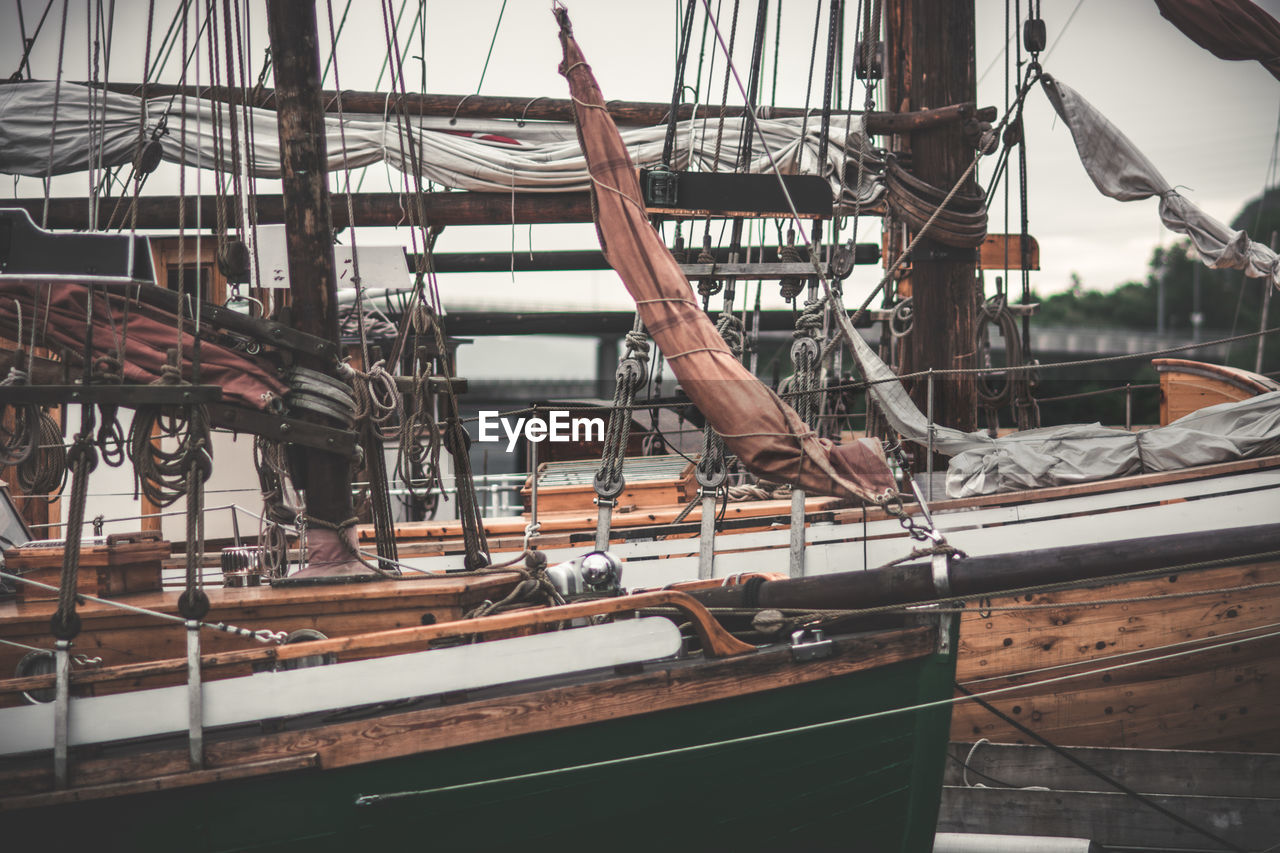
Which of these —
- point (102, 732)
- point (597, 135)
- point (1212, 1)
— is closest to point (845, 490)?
point (597, 135)

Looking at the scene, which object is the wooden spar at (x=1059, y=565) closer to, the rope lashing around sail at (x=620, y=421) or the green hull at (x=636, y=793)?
the green hull at (x=636, y=793)

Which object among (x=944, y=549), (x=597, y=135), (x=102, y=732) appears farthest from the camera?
(x=597, y=135)

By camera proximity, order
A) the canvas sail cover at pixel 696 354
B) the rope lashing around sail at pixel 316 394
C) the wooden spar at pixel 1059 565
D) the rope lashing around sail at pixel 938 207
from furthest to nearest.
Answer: the rope lashing around sail at pixel 938 207 < the rope lashing around sail at pixel 316 394 < the canvas sail cover at pixel 696 354 < the wooden spar at pixel 1059 565

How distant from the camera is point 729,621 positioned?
433cm

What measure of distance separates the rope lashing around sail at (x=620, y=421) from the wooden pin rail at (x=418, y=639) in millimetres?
1141

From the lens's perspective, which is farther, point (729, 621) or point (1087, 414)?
point (1087, 414)

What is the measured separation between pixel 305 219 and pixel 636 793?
9.77 ft

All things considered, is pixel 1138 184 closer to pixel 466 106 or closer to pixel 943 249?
pixel 943 249

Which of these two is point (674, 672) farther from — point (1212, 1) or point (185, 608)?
point (1212, 1)

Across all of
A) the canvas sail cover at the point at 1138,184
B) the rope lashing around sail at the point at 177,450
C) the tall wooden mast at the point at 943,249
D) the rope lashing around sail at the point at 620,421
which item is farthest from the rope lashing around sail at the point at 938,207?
the rope lashing around sail at the point at 177,450

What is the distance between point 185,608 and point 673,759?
71.5 inches

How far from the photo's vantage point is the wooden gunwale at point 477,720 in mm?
3451

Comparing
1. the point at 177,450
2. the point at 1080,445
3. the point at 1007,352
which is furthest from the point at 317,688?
the point at 1007,352

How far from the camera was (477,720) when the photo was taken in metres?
3.61
